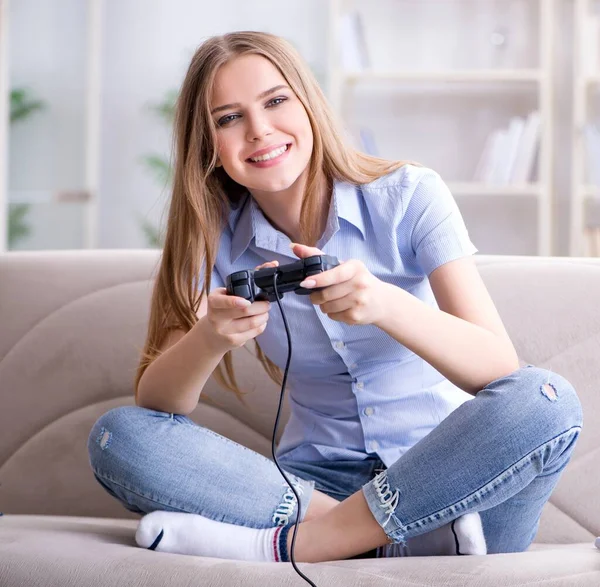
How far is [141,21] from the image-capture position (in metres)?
3.93

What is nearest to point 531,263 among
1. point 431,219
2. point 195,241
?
point 431,219

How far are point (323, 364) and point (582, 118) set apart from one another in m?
2.48

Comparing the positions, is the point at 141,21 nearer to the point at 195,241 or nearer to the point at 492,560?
the point at 195,241

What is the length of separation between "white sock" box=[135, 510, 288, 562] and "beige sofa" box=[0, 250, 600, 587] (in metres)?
0.15

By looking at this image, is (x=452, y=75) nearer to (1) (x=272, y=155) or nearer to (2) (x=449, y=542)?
(1) (x=272, y=155)

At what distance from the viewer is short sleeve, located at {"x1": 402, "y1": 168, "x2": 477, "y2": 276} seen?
4.02 feet

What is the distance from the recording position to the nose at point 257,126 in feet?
4.15

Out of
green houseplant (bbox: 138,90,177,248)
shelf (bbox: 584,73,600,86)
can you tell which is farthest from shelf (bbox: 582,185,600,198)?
green houseplant (bbox: 138,90,177,248)

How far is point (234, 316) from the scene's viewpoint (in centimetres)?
108

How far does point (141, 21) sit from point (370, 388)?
9.94 feet

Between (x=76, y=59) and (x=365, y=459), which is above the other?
(x=76, y=59)

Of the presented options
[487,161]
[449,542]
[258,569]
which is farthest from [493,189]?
[258,569]

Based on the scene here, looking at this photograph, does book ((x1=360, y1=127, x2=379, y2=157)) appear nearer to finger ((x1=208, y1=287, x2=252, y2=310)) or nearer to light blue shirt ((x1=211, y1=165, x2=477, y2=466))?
light blue shirt ((x1=211, y1=165, x2=477, y2=466))

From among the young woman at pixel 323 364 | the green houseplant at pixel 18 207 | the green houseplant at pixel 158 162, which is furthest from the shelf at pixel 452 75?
the young woman at pixel 323 364
